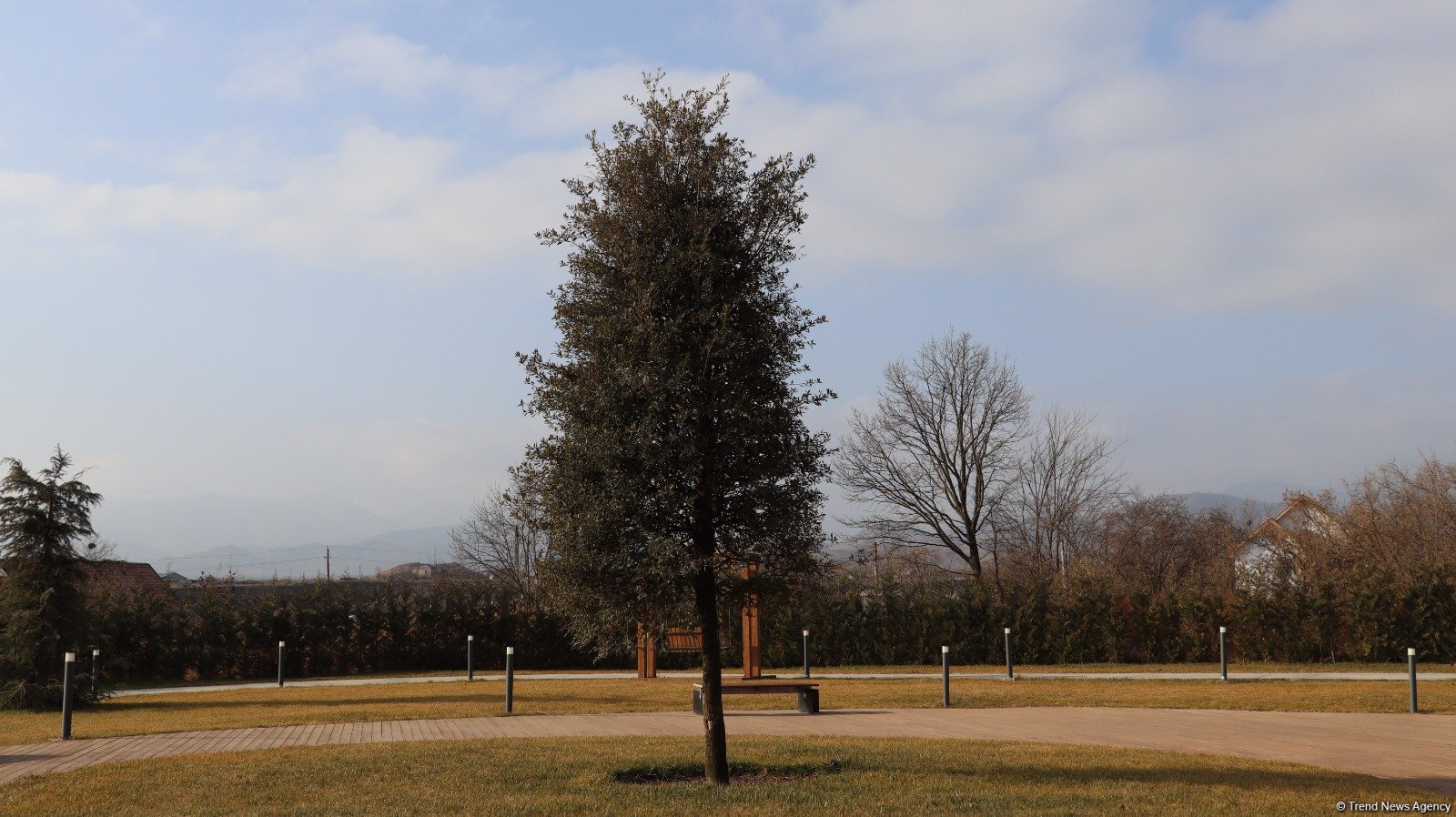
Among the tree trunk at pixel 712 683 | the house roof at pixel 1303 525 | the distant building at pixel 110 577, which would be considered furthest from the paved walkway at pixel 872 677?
the house roof at pixel 1303 525

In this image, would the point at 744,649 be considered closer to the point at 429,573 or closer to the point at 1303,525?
the point at 1303,525

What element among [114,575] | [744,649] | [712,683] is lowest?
[744,649]

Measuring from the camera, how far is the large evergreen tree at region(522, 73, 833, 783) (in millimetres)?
9414

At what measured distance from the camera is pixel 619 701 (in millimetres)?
→ 18797

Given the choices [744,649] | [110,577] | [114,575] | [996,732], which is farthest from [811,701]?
[114,575]

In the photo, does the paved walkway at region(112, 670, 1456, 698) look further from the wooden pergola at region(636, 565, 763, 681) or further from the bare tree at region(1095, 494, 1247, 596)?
the bare tree at region(1095, 494, 1247, 596)

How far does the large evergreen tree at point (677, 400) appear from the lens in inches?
371

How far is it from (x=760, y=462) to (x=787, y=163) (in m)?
2.77

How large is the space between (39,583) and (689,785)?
15393mm

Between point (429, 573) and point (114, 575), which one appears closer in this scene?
point (114, 575)

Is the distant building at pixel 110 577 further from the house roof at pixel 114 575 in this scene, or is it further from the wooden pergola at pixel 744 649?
the wooden pergola at pixel 744 649

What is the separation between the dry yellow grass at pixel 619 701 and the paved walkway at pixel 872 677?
1.00m

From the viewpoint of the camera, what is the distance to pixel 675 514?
958 centimetres

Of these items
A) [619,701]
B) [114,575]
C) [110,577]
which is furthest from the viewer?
[114,575]
